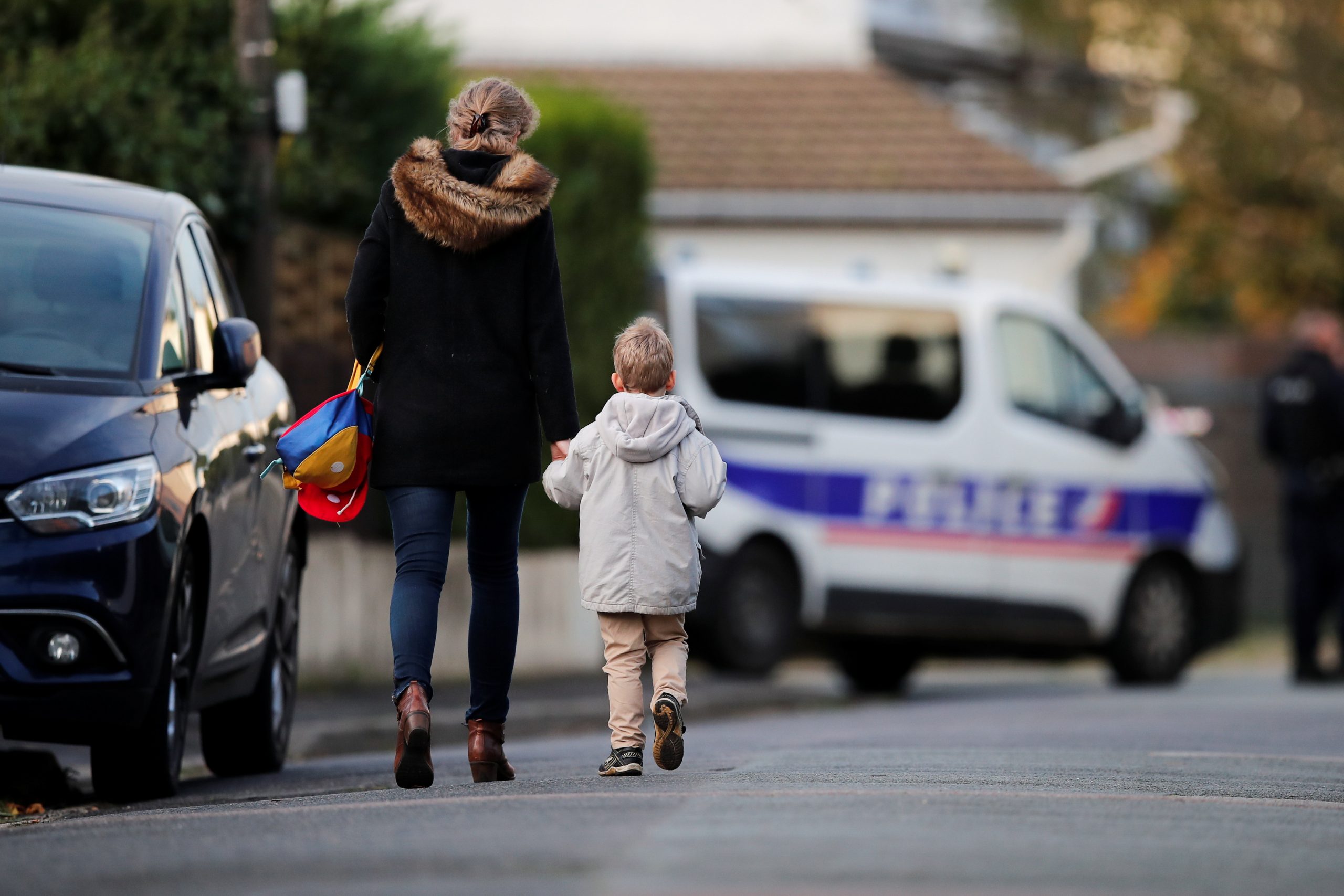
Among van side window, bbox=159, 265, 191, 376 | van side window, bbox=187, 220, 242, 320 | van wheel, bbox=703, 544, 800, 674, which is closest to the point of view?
van side window, bbox=159, 265, 191, 376

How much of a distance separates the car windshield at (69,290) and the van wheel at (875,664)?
26.3 ft

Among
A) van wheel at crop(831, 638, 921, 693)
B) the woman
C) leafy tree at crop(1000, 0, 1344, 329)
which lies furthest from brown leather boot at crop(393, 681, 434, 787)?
leafy tree at crop(1000, 0, 1344, 329)

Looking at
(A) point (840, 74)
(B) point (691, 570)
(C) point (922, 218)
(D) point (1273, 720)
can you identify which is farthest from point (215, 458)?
(A) point (840, 74)

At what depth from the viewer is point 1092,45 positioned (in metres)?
33.3

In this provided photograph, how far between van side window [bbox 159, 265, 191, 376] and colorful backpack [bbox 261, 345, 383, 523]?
0.59 metres

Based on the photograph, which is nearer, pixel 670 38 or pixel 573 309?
pixel 573 309

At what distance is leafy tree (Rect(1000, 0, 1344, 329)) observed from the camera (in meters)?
29.6

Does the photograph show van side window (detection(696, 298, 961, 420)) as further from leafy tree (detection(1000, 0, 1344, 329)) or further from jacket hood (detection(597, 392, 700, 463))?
leafy tree (detection(1000, 0, 1344, 329))

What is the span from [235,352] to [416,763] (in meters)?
1.42

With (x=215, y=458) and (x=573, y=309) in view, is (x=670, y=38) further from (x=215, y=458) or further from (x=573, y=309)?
(x=215, y=458)

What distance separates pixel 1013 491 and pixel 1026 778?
7.33 m

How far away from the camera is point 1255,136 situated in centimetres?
2973

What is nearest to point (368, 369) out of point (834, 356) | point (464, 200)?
point (464, 200)

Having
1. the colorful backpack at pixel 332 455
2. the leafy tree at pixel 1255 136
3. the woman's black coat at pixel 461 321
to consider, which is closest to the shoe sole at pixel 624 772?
the woman's black coat at pixel 461 321
